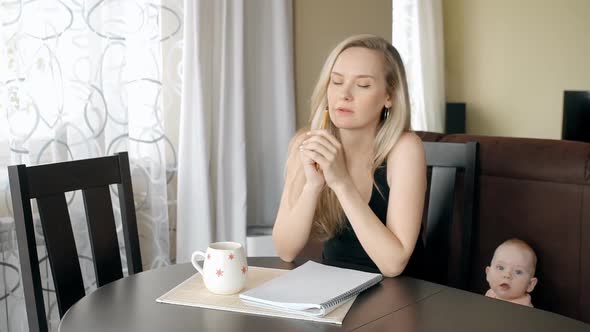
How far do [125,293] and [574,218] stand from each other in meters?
1.45

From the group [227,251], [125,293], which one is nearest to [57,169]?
[125,293]

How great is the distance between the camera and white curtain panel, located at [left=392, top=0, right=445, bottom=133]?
4469 mm

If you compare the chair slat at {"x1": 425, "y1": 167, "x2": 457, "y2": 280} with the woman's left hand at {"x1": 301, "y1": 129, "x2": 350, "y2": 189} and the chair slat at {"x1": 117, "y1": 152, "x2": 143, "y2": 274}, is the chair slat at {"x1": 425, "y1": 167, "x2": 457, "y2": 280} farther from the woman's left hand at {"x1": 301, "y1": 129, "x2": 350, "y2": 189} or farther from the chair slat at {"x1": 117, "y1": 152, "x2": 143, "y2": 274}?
the chair slat at {"x1": 117, "y1": 152, "x2": 143, "y2": 274}

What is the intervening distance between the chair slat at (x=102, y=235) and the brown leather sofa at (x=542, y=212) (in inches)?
35.6

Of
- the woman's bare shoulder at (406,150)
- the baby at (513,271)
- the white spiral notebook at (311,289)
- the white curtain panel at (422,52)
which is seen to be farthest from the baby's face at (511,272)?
the white curtain panel at (422,52)

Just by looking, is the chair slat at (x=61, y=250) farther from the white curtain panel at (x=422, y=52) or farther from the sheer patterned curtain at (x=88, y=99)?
the white curtain panel at (x=422, y=52)

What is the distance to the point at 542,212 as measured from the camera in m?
2.20

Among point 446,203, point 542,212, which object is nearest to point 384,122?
point 446,203

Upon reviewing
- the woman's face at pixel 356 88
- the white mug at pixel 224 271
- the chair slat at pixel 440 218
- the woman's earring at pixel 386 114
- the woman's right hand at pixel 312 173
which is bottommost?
the chair slat at pixel 440 218

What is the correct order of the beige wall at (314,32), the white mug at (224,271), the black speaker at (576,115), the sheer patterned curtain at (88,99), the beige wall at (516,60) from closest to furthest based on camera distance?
the white mug at (224,271) → the sheer patterned curtain at (88,99) → the beige wall at (314,32) → the black speaker at (576,115) → the beige wall at (516,60)

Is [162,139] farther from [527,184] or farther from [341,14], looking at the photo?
[527,184]

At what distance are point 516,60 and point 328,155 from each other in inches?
153

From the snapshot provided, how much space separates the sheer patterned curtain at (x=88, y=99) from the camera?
2186 millimetres

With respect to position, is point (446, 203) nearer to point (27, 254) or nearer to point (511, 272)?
point (511, 272)
